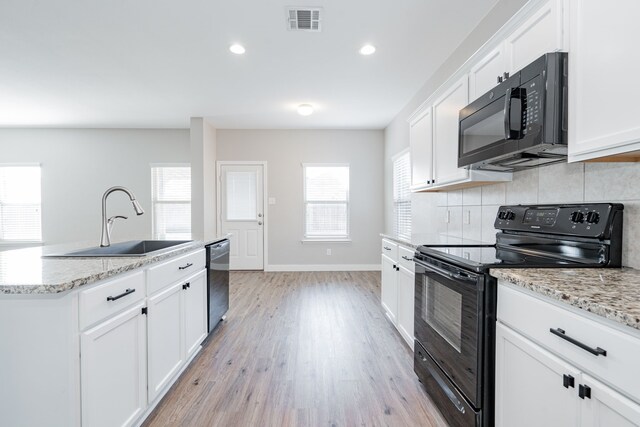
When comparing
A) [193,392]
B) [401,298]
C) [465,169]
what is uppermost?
[465,169]

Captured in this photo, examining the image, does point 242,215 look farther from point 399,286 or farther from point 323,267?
point 399,286

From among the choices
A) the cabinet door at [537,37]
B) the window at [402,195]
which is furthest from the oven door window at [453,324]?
the window at [402,195]

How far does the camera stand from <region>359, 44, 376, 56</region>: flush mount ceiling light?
281cm

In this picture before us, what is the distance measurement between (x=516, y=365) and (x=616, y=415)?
0.37 metres

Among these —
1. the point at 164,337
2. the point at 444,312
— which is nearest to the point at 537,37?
the point at 444,312

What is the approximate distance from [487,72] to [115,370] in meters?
2.54

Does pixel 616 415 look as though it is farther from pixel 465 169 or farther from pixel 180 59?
pixel 180 59

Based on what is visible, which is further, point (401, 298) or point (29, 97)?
point (29, 97)

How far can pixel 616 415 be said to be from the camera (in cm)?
77

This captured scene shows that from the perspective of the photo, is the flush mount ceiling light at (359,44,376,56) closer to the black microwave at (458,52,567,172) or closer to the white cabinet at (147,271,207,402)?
the black microwave at (458,52,567,172)

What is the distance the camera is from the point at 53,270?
1268 millimetres

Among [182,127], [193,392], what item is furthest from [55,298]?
[182,127]

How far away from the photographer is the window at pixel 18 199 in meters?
5.56

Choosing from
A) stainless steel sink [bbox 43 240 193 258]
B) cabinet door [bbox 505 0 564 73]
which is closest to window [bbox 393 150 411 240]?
cabinet door [bbox 505 0 564 73]
